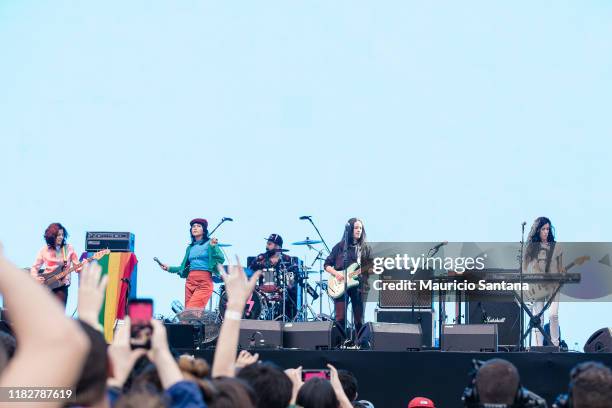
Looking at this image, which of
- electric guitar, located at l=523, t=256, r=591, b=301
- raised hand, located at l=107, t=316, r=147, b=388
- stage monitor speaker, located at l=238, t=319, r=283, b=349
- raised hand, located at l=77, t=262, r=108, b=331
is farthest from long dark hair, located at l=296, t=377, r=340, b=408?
electric guitar, located at l=523, t=256, r=591, b=301

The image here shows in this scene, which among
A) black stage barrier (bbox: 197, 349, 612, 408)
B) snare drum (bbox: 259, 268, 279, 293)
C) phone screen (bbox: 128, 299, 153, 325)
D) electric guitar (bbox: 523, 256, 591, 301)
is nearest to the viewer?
phone screen (bbox: 128, 299, 153, 325)

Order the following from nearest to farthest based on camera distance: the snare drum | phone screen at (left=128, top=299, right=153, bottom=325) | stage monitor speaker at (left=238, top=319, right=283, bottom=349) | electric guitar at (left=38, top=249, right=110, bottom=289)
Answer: phone screen at (left=128, top=299, right=153, bottom=325) < stage monitor speaker at (left=238, top=319, right=283, bottom=349) < electric guitar at (left=38, top=249, right=110, bottom=289) < the snare drum

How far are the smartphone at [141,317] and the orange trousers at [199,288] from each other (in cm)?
888

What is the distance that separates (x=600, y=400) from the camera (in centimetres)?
323

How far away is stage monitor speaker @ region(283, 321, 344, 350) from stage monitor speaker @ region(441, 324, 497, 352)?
3.86 ft

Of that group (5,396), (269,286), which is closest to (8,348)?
(5,396)

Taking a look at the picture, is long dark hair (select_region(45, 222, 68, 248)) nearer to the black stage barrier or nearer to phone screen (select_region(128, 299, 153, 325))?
the black stage barrier

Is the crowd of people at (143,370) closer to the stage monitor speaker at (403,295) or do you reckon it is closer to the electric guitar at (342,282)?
the stage monitor speaker at (403,295)

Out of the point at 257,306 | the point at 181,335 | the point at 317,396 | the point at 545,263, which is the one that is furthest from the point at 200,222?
the point at 317,396

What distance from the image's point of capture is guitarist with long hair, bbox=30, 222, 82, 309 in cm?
1064

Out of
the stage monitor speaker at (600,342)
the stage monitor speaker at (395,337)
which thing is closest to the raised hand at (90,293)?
the stage monitor speaker at (395,337)

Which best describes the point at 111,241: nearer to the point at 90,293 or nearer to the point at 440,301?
the point at 440,301

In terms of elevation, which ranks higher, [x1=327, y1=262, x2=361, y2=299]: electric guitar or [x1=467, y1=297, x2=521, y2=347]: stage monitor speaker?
[x1=327, y1=262, x2=361, y2=299]: electric guitar

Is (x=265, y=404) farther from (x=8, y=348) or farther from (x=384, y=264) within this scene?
(x=384, y=264)
